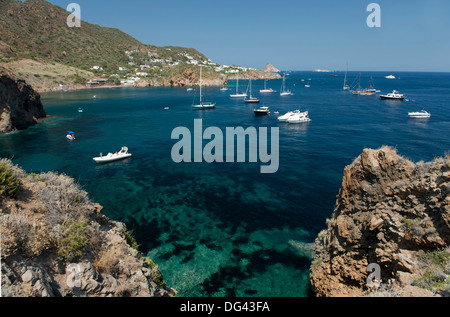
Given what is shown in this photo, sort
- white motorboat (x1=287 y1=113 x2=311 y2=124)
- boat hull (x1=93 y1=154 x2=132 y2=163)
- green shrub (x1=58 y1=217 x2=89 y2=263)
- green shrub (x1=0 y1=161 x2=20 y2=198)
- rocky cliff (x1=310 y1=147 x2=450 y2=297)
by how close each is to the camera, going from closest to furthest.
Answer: green shrub (x1=58 y1=217 x2=89 y2=263)
rocky cliff (x1=310 y1=147 x2=450 y2=297)
green shrub (x1=0 y1=161 x2=20 y2=198)
boat hull (x1=93 y1=154 x2=132 y2=163)
white motorboat (x1=287 y1=113 x2=311 y2=124)

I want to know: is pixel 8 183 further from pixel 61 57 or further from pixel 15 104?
pixel 61 57

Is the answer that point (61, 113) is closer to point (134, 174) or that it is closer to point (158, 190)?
point (134, 174)

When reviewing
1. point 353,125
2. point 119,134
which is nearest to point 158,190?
point 119,134

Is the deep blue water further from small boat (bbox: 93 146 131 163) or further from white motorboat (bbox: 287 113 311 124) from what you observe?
white motorboat (bbox: 287 113 311 124)

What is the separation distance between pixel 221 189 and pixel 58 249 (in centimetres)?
2018

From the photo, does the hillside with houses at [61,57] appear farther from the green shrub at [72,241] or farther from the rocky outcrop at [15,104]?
the green shrub at [72,241]

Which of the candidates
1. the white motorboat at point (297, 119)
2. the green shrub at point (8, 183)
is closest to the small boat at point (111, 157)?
the green shrub at point (8, 183)

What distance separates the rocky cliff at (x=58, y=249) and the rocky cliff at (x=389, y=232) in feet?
28.1

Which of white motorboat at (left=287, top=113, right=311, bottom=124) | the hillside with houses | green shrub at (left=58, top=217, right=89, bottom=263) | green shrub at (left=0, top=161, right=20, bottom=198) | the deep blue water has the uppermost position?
the hillside with houses

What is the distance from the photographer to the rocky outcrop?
4600cm

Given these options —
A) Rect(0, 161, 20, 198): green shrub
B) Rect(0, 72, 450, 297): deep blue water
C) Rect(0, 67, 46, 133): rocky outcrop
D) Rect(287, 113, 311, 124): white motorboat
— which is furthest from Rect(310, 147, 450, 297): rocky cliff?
Rect(0, 67, 46, 133): rocky outcrop

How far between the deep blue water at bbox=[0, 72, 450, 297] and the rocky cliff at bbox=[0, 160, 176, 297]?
617cm

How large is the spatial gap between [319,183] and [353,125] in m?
36.9

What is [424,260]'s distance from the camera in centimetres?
845
